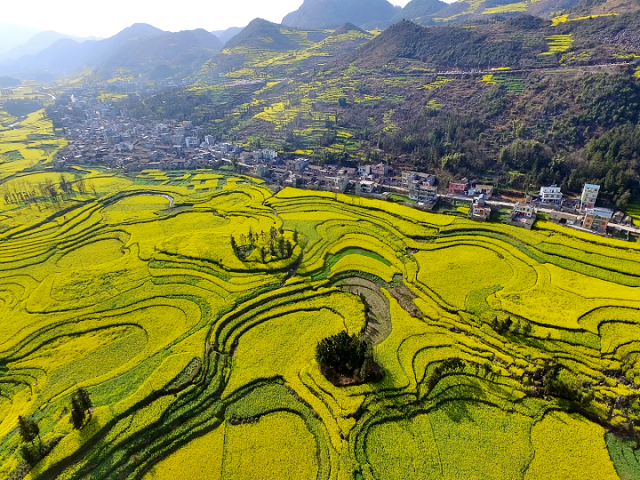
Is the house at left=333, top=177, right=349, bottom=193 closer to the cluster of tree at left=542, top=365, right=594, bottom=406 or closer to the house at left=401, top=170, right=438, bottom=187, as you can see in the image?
the house at left=401, top=170, right=438, bottom=187

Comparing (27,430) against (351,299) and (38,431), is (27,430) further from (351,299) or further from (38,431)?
(351,299)

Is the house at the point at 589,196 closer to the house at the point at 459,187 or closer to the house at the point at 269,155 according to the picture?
the house at the point at 459,187

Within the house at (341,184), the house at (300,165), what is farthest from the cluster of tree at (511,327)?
the house at (300,165)

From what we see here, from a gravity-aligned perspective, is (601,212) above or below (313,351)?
above

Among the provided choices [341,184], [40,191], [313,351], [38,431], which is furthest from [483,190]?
[40,191]

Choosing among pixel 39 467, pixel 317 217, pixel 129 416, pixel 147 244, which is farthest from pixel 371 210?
pixel 39 467

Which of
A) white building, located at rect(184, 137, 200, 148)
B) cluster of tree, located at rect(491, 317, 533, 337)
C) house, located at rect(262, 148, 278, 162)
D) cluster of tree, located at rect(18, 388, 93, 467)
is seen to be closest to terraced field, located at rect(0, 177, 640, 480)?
cluster of tree, located at rect(491, 317, 533, 337)
